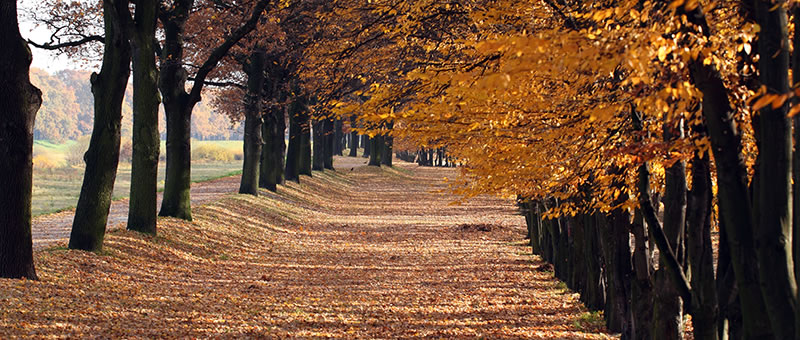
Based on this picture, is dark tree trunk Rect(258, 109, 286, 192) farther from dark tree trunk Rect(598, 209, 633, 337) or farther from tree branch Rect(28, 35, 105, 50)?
dark tree trunk Rect(598, 209, 633, 337)

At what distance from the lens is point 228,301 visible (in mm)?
13094

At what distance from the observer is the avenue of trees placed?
235 inches

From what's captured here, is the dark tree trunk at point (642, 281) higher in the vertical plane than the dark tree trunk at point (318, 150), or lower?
lower

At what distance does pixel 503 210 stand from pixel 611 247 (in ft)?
83.1

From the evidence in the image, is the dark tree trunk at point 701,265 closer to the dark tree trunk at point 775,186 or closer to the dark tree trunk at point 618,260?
the dark tree trunk at point 775,186

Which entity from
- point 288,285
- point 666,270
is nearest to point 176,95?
point 288,285

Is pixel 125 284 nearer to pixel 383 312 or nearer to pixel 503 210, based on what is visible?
pixel 383 312

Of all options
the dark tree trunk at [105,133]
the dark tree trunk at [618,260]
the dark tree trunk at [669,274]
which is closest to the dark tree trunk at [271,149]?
the dark tree trunk at [105,133]

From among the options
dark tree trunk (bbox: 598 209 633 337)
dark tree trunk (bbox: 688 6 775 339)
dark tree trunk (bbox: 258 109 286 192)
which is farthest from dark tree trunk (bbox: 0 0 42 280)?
dark tree trunk (bbox: 258 109 286 192)

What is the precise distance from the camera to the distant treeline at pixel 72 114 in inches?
5236

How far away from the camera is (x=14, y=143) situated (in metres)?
11.7

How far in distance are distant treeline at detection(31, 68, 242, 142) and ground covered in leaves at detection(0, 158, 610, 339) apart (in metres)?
98.1

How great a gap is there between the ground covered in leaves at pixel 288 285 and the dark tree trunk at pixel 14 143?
473 mm

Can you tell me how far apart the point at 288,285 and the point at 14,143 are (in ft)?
19.5
